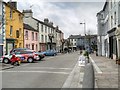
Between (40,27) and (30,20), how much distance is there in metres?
3.11

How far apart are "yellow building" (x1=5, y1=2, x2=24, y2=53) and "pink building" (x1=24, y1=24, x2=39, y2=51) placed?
310 cm

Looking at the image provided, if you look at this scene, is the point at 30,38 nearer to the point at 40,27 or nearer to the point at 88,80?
the point at 40,27

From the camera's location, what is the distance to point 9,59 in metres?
30.1

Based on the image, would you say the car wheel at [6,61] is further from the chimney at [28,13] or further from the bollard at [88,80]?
the chimney at [28,13]

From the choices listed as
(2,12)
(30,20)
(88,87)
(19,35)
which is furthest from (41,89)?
(30,20)

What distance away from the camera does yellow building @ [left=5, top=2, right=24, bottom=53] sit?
3947 cm

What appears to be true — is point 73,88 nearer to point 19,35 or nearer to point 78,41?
point 19,35

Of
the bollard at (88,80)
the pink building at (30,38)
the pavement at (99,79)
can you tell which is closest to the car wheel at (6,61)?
the pavement at (99,79)

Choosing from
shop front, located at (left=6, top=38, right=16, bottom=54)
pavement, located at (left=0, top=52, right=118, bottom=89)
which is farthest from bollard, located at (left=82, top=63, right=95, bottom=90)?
shop front, located at (left=6, top=38, right=16, bottom=54)

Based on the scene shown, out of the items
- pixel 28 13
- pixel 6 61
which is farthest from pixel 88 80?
pixel 28 13

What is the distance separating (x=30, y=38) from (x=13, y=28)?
1220 centimetres

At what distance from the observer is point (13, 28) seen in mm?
42438

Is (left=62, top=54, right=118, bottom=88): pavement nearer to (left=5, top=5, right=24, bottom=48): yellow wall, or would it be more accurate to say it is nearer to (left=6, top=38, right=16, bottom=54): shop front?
(left=6, top=38, right=16, bottom=54): shop front

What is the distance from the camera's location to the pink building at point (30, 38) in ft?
168
